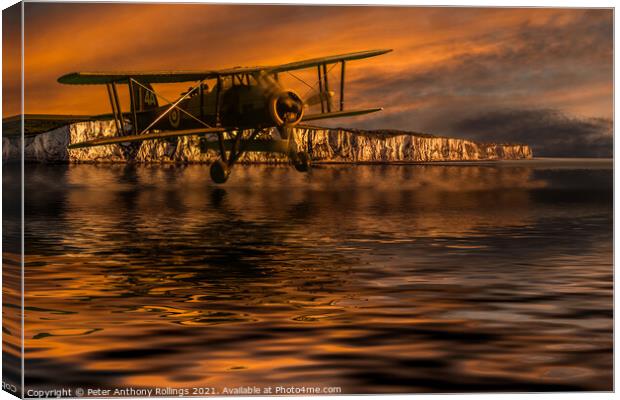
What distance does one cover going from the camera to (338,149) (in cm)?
1357

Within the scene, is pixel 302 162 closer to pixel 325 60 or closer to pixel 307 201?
pixel 307 201

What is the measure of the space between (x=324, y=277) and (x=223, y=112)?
197 inches

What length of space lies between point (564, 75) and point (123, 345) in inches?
271

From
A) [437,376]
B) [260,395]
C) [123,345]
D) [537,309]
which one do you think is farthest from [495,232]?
[123,345]

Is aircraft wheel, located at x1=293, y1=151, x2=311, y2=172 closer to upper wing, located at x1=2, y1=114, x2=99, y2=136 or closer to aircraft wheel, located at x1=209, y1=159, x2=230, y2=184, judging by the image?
aircraft wheel, located at x1=209, y1=159, x2=230, y2=184

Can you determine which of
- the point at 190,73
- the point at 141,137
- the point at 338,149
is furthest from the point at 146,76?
the point at 338,149

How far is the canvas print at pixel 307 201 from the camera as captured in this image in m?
10.3

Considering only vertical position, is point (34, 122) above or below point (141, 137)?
above

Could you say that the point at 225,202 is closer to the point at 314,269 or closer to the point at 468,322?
the point at 314,269

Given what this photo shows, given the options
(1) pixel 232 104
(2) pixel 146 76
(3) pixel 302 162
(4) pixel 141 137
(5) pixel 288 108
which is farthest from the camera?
(1) pixel 232 104

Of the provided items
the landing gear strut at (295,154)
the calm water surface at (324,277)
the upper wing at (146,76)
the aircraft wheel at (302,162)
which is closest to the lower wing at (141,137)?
the calm water surface at (324,277)

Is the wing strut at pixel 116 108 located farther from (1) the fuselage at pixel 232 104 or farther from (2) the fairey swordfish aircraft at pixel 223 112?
(1) the fuselage at pixel 232 104

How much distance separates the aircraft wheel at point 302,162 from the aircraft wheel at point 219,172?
1113 millimetres

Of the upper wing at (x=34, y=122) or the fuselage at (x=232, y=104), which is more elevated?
the fuselage at (x=232, y=104)
